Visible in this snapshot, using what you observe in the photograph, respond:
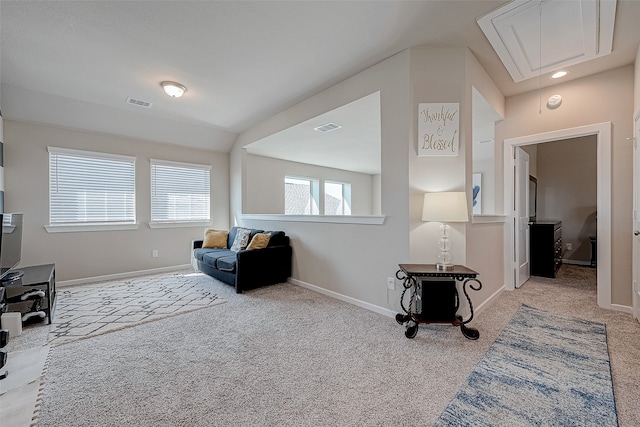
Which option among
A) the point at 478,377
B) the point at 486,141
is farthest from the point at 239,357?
the point at 486,141

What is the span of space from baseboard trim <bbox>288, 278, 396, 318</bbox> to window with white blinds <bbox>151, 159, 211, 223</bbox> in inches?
103

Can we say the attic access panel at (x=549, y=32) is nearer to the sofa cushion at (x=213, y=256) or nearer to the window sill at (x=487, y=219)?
the window sill at (x=487, y=219)

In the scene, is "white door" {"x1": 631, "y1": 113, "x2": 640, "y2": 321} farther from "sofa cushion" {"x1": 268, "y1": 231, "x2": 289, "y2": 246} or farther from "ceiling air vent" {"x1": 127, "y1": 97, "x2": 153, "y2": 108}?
"ceiling air vent" {"x1": 127, "y1": 97, "x2": 153, "y2": 108}

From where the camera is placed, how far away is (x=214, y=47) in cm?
257

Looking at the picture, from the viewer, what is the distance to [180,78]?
10.3ft

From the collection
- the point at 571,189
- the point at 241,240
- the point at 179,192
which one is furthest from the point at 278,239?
the point at 571,189

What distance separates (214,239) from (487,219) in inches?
168

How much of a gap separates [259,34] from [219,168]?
367 centimetres

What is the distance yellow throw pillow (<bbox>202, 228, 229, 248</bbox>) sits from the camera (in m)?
4.79

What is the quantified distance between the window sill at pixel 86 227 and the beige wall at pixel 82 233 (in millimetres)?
60

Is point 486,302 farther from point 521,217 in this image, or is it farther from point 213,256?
point 213,256

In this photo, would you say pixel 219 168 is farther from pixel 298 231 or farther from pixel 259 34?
pixel 259 34

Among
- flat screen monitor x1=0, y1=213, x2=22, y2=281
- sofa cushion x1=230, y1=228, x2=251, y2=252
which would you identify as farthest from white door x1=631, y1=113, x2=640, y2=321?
flat screen monitor x1=0, y1=213, x2=22, y2=281

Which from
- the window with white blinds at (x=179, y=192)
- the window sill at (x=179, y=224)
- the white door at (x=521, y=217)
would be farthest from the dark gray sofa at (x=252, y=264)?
the white door at (x=521, y=217)
